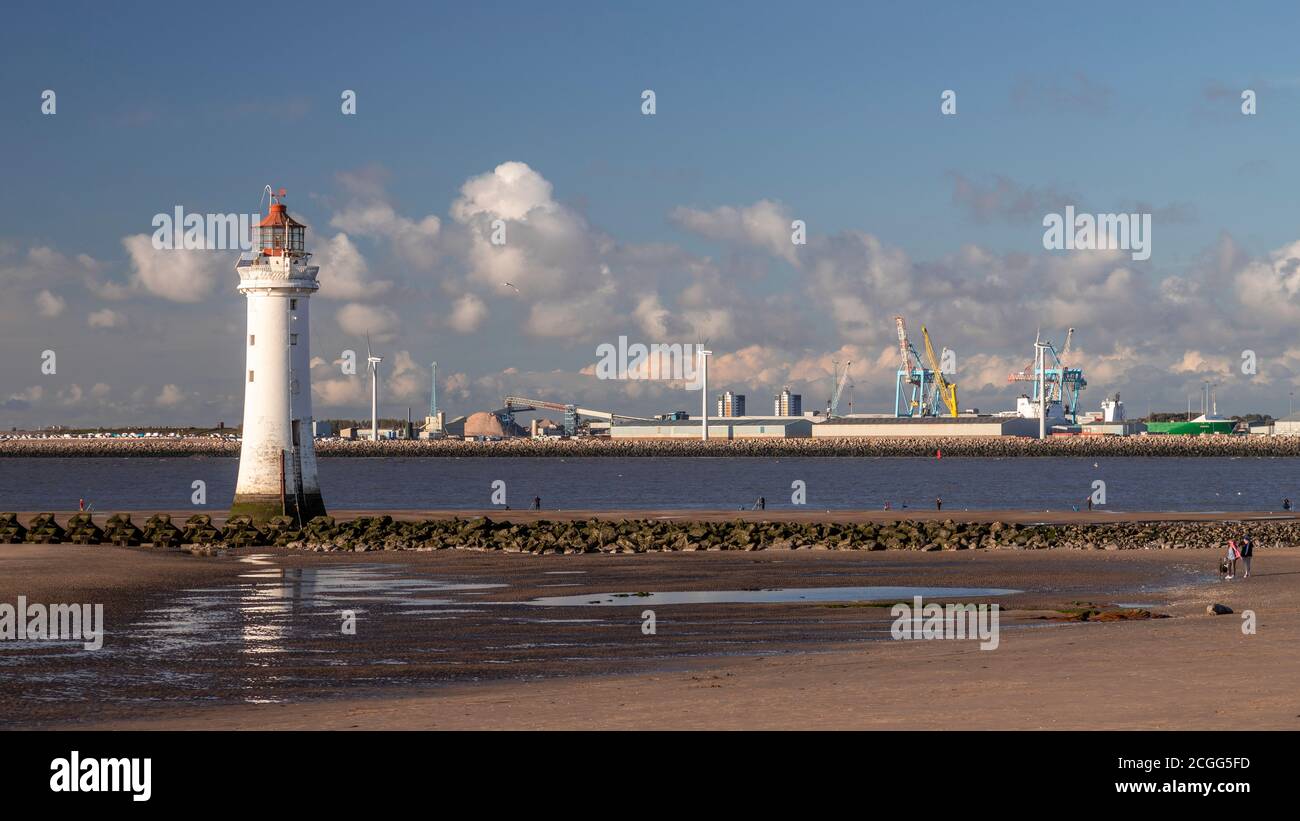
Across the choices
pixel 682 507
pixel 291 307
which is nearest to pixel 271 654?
pixel 291 307

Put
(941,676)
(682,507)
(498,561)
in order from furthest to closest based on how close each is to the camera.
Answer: (682,507) → (498,561) → (941,676)

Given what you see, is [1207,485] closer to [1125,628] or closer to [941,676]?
[1125,628]

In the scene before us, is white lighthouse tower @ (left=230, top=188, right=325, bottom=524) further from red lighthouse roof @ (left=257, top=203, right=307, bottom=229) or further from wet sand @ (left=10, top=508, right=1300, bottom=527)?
wet sand @ (left=10, top=508, right=1300, bottom=527)

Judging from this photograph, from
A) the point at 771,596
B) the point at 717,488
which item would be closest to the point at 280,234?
the point at 771,596

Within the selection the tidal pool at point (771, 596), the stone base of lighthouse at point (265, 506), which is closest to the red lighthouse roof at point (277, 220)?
the stone base of lighthouse at point (265, 506)

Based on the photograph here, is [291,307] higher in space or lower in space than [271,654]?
higher

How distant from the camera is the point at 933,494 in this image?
109m

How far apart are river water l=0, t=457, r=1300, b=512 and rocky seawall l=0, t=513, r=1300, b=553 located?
2800 cm

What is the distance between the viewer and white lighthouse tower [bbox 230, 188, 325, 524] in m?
52.8

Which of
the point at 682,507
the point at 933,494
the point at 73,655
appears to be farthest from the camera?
the point at 933,494

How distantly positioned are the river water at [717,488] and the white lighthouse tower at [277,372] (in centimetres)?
3578

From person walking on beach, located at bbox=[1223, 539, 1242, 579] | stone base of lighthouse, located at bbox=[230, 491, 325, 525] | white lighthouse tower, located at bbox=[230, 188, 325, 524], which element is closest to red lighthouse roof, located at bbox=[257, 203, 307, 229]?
white lighthouse tower, located at bbox=[230, 188, 325, 524]
